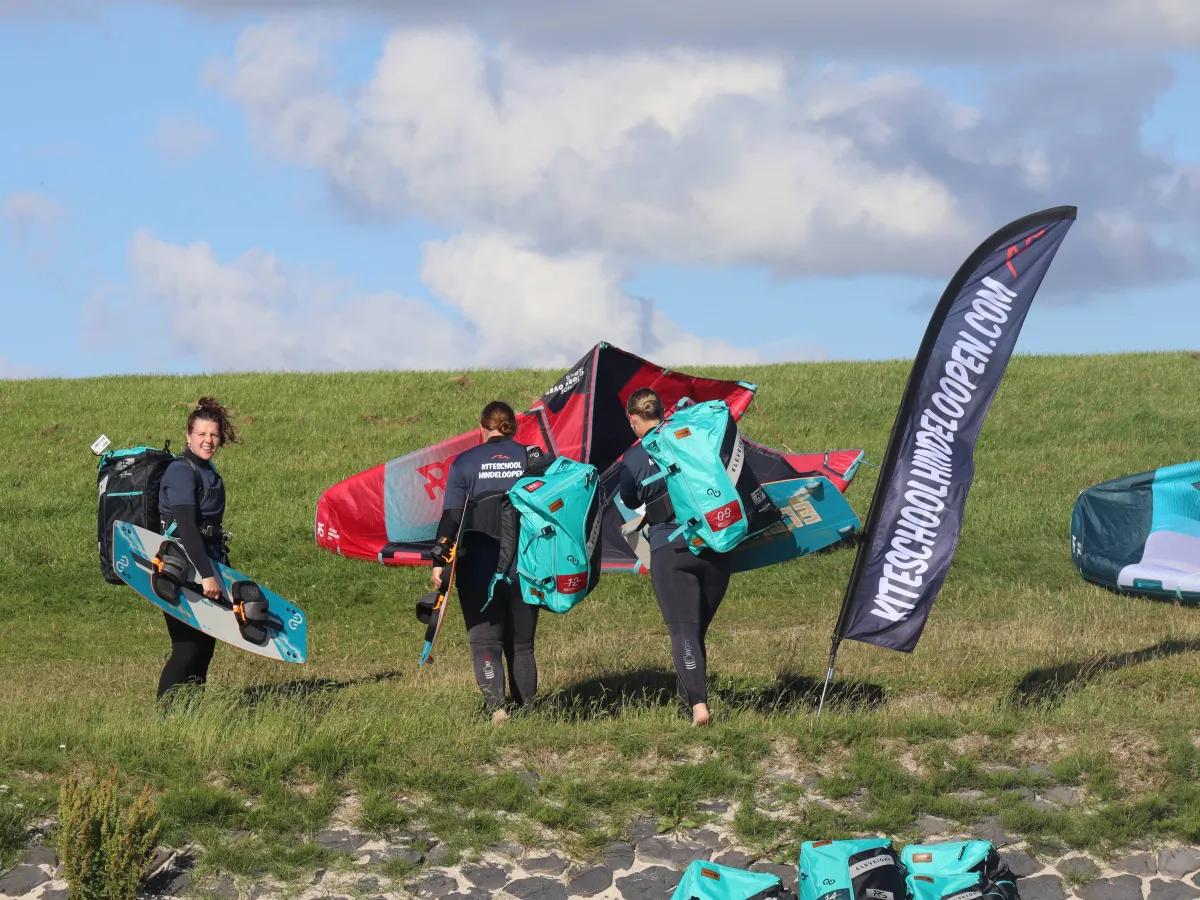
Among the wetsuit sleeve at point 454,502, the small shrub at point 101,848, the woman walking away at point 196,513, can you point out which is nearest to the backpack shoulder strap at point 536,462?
the wetsuit sleeve at point 454,502

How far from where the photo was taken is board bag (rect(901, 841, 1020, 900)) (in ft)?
20.3

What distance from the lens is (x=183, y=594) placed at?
839cm

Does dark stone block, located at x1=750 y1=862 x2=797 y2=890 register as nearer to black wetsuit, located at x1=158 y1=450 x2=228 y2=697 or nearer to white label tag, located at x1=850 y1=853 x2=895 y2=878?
white label tag, located at x1=850 y1=853 x2=895 y2=878

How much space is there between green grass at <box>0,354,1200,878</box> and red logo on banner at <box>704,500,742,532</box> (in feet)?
4.13

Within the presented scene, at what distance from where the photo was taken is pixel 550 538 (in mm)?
8156

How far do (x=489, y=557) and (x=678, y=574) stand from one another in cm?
119

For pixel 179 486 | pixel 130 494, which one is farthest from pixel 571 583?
pixel 130 494

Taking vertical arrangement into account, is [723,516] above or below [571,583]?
above

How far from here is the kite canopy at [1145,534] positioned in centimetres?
1105

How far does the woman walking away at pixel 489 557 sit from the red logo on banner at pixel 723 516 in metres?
1.25

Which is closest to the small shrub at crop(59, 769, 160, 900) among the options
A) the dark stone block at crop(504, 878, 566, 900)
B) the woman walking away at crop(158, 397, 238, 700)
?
the dark stone block at crop(504, 878, 566, 900)

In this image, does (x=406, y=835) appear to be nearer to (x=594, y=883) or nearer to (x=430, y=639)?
(x=594, y=883)

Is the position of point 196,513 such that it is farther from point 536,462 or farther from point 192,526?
point 536,462

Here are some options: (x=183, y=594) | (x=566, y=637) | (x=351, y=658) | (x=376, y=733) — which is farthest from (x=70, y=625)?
(x=376, y=733)
